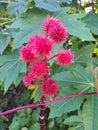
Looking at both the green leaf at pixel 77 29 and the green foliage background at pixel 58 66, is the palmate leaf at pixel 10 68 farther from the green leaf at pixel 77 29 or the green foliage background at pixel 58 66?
the green leaf at pixel 77 29

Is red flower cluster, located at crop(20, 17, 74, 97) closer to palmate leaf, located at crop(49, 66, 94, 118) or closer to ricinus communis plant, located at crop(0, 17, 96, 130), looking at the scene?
ricinus communis plant, located at crop(0, 17, 96, 130)

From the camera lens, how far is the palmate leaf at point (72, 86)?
86cm

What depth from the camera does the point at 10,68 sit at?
118 centimetres

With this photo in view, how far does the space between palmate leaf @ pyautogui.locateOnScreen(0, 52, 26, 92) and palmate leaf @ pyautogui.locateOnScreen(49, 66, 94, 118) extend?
25 cm

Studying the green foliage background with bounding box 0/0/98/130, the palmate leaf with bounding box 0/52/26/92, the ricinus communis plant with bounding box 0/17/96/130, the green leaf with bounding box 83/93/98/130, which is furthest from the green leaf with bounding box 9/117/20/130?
the ricinus communis plant with bounding box 0/17/96/130

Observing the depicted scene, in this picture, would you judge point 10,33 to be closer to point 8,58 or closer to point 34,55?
point 8,58

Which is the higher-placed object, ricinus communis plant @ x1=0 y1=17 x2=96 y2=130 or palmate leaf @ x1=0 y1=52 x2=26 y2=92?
ricinus communis plant @ x1=0 y1=17 x2=96 y2=130

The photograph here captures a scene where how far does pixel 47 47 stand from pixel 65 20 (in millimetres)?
468

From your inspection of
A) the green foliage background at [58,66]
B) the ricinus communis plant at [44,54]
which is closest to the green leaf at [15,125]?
the green foliage background at [58,66]

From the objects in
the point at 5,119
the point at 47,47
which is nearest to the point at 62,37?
the point at 47,47

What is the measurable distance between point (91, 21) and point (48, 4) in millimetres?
173

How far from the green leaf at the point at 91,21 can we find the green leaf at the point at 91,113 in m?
0.36

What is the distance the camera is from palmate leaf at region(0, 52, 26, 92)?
115 centimetres

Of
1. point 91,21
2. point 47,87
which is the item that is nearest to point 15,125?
point 91,21
